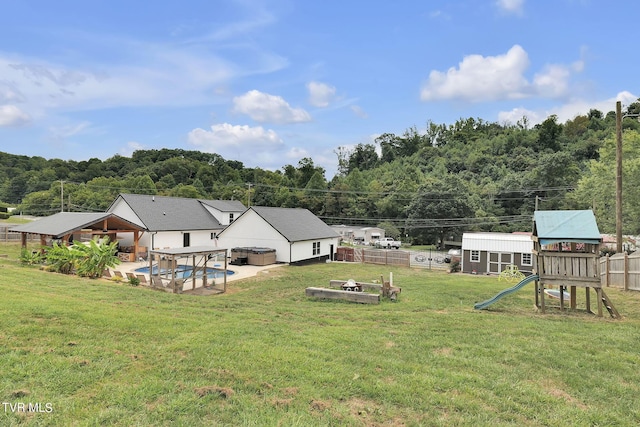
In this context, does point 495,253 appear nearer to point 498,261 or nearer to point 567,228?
point 498,261

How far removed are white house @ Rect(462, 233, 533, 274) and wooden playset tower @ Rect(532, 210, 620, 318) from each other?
59.6 feet

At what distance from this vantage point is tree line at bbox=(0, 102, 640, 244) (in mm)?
56812

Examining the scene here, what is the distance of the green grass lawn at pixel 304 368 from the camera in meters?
4.30

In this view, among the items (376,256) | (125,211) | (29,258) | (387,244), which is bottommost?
(387,244)

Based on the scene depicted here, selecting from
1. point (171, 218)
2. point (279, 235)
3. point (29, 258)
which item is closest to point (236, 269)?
point (279, 235)

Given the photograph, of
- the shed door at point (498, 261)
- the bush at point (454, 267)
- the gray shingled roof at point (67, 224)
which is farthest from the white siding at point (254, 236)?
the shed door at point (498, 261)

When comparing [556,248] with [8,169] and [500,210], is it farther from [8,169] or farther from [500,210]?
[8,169]

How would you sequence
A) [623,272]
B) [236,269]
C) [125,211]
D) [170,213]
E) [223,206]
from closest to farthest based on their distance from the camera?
[623,272], [236,269], [125,211], [170,213], [223,206]

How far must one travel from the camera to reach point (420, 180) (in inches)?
3063

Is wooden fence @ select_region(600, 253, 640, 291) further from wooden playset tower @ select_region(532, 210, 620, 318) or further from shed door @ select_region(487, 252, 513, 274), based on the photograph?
shed door @ select_region(487, 252, 513, 274)

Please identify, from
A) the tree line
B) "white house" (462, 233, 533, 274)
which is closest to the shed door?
"white house" (462, 233, 533, 274)

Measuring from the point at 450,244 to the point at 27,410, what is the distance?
58.7 metres

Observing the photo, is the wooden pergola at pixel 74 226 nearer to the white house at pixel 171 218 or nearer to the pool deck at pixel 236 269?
the white house at pixel 171 218

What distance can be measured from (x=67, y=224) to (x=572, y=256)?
1097 inches
